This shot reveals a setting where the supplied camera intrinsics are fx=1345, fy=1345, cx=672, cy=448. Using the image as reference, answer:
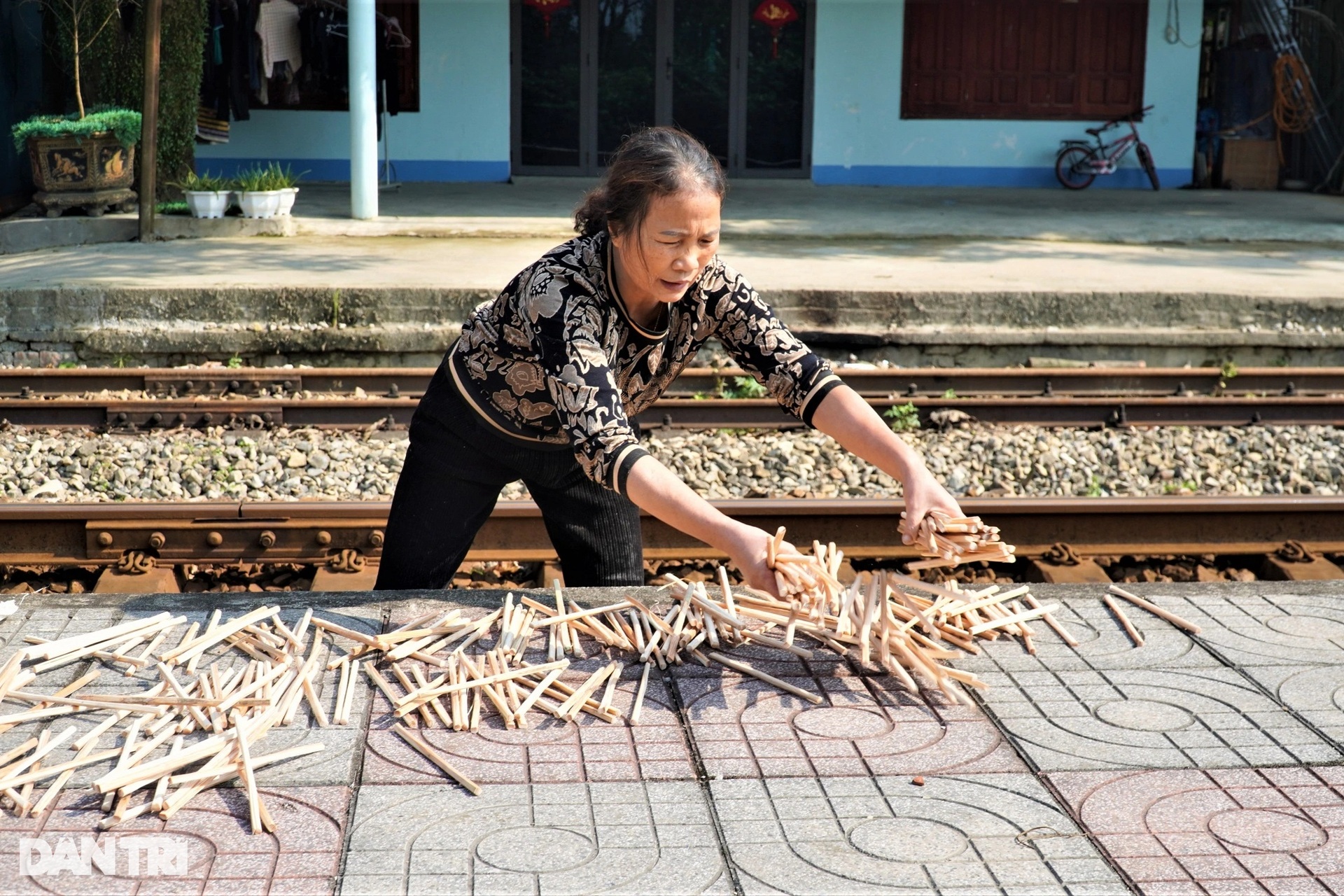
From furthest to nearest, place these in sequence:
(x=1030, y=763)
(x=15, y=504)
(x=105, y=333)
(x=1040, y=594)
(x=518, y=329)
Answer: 1. (x=105, y=333)
2. (x=15, y=504)
3. (x=1040, y=594)
4. (x=518, y=329)
5. (x=1030, y=763)

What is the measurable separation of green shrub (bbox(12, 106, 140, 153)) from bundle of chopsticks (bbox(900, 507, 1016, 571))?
11255 millimetres

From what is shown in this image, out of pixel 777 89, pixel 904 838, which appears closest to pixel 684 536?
pixel 904 838

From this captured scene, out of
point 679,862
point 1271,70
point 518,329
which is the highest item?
point 1271,70

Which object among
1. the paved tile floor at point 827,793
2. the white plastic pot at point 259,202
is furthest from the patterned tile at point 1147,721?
the white plastic pot at point 259,202

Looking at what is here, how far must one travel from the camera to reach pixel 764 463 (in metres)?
6.53

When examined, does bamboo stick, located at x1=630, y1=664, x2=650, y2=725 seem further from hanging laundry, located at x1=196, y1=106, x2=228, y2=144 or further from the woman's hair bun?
hanging laundry, located at x1=196, y1=106, x2=228, y2=144

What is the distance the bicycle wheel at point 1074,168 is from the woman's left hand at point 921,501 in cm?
1561

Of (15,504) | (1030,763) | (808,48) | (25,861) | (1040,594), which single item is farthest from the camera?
(808,48)

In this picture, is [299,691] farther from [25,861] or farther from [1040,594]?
[1040,594]

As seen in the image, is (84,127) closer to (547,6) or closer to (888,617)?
(547,6)

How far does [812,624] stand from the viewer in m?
3.28

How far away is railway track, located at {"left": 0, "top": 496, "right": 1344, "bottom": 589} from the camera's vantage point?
4.87m

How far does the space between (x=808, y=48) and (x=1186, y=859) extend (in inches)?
644

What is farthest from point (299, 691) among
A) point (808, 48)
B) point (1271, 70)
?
point (1271, 70)
